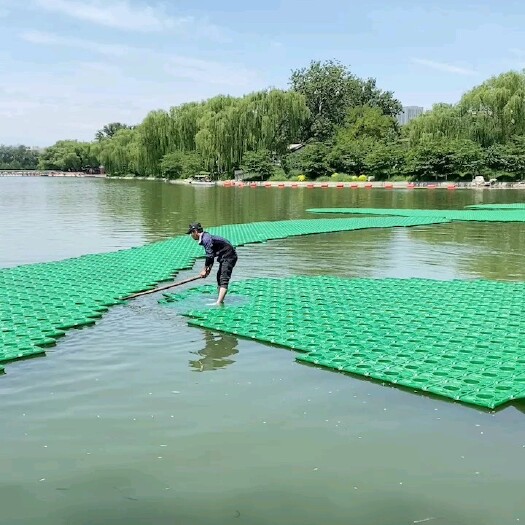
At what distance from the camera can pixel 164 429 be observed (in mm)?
5332

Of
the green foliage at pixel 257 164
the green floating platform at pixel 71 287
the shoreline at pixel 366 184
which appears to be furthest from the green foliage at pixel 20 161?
the green floating platform at pixel 71 287

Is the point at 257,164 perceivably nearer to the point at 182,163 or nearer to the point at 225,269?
the point at 182,163

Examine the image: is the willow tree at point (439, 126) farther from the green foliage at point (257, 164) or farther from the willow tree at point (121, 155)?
the willow tree at point (121, 155)

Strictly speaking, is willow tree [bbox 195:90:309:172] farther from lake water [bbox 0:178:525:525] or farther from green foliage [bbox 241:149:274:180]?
lake water [bbox 0:178:525:525]

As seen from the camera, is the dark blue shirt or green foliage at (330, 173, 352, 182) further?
green foliage at (330, 173, 352, 182)

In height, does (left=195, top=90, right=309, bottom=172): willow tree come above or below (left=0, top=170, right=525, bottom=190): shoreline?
above

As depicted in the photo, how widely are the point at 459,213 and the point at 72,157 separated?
321ft

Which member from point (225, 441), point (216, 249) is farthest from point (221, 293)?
point (225, 441)

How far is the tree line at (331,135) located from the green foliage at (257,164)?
3.4 inches

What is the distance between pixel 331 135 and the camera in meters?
67.4

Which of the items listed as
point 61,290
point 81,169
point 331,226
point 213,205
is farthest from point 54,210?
point 81,169

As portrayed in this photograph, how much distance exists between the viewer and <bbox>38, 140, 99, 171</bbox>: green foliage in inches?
4422

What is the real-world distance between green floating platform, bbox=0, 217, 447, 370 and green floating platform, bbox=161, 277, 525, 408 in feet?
4.12

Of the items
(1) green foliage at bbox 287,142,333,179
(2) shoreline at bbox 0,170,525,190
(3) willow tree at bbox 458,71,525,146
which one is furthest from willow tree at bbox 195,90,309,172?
(3) willow tree at bbox 458,71,525,146
